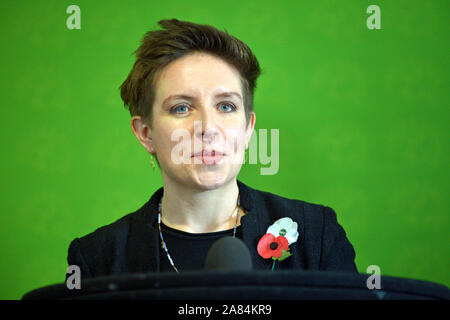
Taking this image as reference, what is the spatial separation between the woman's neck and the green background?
0.53 m

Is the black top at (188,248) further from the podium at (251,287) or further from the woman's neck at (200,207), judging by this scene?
the podium at (251,287)

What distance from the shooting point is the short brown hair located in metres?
1.37

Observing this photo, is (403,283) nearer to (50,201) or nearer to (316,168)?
(316,168)

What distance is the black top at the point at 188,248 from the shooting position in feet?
4.46

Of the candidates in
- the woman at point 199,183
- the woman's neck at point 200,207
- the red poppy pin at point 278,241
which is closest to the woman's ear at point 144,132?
the woman at point 199,183

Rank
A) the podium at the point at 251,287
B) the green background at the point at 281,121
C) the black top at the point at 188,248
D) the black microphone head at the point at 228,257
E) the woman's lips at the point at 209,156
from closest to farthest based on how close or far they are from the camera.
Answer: the podium at the point at 251,287
the black microphone head at the point at 228,257
the woman's lips at the point at 209,156
the black top at the point at 188,248
the green background at the point at 281,121

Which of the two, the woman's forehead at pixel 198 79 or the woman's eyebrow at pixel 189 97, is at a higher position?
the woman's forehead at pixel 198 79

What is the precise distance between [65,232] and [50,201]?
0.14 metres

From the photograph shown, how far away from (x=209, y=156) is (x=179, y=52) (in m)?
0.33

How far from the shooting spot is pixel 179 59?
1370mm

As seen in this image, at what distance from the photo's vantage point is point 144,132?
57.5 inches

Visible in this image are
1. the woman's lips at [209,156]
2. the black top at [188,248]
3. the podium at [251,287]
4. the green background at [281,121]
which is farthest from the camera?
the green background at [281,121]

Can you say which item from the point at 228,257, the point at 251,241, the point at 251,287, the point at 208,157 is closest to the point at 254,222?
the point at 251,241
